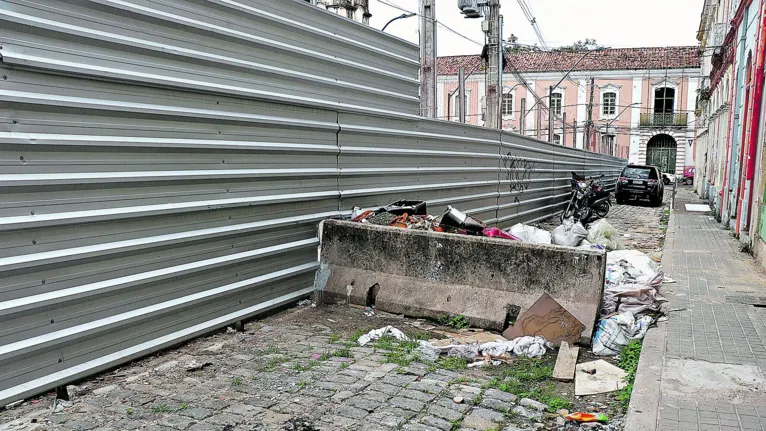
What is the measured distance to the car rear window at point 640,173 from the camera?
75.8 feet

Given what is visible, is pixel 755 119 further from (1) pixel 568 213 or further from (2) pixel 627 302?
(2) pixel 627 302

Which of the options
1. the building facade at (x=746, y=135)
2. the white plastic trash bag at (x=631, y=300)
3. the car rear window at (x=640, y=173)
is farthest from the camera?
the car rear window at (x=640, y=173)

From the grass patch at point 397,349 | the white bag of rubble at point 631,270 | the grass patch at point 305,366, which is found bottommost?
the grass patch at point 397,349

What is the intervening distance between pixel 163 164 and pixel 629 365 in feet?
14.0

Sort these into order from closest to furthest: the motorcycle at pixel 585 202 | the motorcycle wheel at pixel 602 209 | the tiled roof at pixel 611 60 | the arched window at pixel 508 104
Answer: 1. the motorcycle at pixel 585 202
2. the motorcycle wheel at pixel 602 209
3. the tiled roof at pixel 611 60
4. the arched window at pixel 508 104

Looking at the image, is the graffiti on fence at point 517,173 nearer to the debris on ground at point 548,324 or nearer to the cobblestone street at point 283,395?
the debris on ground at point 548,324

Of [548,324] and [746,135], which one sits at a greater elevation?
[746,135]

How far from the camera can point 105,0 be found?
425 cm

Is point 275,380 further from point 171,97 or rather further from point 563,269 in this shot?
point 563,269

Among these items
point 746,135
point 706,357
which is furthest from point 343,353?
point 746,135

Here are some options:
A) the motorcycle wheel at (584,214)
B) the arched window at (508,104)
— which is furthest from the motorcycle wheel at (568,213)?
the arched window at (508,104)

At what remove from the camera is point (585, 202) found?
1639 cm

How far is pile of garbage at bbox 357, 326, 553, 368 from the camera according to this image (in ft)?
16.0

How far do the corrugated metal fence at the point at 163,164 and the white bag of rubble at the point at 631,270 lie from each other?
3279 millimetres
